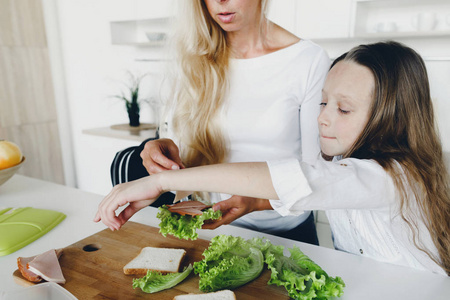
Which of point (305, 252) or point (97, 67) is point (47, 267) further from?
point (97, 67)

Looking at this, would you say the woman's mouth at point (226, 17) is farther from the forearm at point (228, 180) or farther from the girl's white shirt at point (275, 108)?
the forearm at point (228, 180)

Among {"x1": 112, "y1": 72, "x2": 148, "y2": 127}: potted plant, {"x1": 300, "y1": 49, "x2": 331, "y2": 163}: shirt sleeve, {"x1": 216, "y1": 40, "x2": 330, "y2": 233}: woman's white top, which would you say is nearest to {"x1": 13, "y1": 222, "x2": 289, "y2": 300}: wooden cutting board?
{"x1": 216, "y1": 40, "x2": 330, "y2": 233}: woman's white top

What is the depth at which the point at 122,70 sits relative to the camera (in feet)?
11.3

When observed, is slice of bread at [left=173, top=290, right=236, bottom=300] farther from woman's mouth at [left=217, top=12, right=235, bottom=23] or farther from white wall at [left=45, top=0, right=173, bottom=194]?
white wall at [left=45, top=0, right=173, bottom=194]

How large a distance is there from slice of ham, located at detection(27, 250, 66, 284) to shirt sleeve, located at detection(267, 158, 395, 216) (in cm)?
52

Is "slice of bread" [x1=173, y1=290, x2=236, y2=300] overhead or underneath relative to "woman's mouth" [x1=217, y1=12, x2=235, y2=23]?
underneath

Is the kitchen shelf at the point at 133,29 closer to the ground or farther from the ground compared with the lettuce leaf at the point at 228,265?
farther from the ground

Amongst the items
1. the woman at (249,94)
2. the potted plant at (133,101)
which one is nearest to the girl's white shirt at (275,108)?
the woman at (249,94)

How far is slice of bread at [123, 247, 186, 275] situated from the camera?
826 mm

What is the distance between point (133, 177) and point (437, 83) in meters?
1.95

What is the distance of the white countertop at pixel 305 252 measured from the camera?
773 mm

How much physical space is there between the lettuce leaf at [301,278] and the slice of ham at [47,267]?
48 centimetres

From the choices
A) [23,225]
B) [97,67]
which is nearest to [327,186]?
[23,225]

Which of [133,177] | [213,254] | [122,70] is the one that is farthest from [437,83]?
[122,70]
